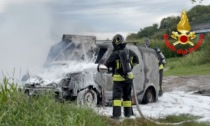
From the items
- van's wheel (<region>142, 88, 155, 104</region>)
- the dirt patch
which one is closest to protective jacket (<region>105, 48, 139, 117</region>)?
van's wheel (<region>142, 88, 155, 104</region>)

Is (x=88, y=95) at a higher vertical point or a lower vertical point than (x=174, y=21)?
lower

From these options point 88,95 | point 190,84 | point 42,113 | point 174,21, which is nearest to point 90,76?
point 88,95

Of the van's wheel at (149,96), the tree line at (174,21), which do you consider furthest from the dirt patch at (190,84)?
the tree line at (174,21)

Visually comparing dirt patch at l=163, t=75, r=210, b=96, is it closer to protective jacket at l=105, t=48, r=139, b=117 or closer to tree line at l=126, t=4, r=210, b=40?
protective jacket at l=105, t=48, r=139, b=117

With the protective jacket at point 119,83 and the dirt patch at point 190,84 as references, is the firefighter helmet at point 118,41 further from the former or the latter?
the dirt patch at point 190,84

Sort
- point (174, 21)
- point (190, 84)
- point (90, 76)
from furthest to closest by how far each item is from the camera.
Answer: point (174, 21) → point (190, 84) → point (90, 76)

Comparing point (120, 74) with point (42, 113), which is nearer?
point (42, 113)

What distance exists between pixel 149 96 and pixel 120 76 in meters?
4.07

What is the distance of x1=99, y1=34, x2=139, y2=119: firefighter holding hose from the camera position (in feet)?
34.8

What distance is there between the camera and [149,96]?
14.7 metres

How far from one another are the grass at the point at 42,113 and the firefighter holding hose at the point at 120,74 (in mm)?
867

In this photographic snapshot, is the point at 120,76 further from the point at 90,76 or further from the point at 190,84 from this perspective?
the point at 190,84

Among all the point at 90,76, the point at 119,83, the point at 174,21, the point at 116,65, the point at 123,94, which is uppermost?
the point at 174,21

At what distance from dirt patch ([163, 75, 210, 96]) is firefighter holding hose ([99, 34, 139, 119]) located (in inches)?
283
